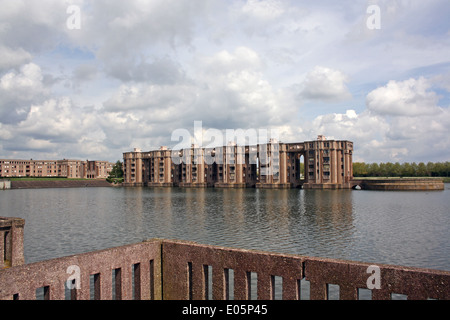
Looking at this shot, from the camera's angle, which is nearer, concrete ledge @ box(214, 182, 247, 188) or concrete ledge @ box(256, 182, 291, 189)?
concrete ledge @ box(256, 182, 291, 189)

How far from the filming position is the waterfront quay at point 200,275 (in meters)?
6.23

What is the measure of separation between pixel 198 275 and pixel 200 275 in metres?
0.06

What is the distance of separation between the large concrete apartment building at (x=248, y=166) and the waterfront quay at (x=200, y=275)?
4823 inches

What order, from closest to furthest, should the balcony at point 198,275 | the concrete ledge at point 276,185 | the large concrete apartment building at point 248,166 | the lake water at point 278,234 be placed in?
1. the balcony at point 198,275
2. the lake water at point 278,234
3. the large concrete apartment building at point 248,166
4. the concrete ledge at point 276,185

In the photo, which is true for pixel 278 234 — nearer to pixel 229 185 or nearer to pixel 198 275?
pixel 198 275

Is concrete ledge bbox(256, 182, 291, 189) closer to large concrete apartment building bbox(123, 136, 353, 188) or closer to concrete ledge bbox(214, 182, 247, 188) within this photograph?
large concrete apartment building bbox(123, 136, 353, 188)

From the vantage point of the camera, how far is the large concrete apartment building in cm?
12794

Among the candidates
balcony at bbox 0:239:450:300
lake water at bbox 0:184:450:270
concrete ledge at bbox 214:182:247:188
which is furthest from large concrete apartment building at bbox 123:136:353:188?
balcony at bbox 0:239:450:300

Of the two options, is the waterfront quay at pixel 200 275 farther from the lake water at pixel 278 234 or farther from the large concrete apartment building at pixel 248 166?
the large concrete apartment building at pixel 248 166

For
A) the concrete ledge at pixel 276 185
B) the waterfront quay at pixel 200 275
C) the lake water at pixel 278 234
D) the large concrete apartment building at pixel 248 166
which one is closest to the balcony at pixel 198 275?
the waterfront quay at pixel 200 275

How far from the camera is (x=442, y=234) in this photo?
108ft

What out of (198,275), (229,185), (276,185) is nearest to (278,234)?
(198,275)

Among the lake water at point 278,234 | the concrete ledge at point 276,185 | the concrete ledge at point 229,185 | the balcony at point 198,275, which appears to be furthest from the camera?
the concrete ledge at point 229,185

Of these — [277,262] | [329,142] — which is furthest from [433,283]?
[329,142]
